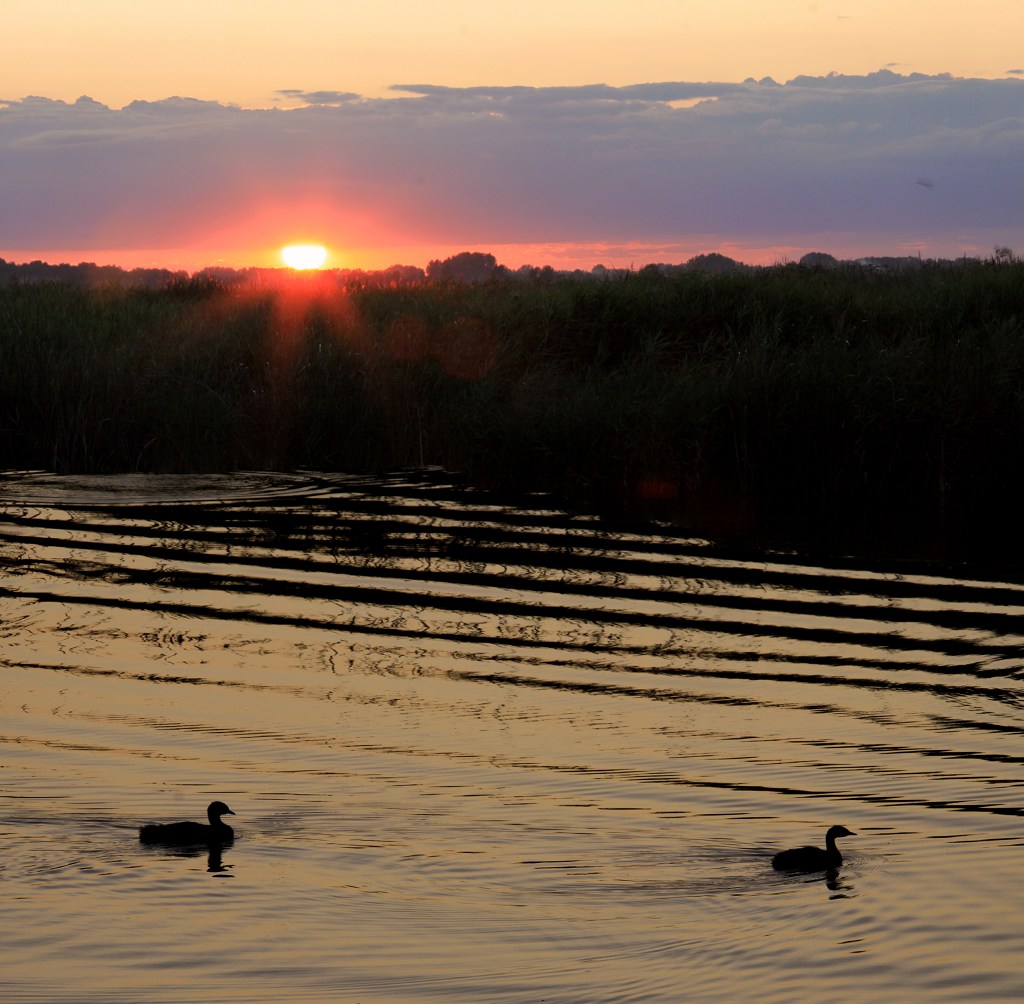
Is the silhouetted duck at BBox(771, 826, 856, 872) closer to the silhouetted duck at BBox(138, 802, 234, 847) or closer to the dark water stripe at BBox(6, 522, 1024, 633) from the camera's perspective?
the silhouetted duck at BBox(138, 802, 234, 847)

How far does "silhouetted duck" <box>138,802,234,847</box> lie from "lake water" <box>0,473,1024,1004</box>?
68mm

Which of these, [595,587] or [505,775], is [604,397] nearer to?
[595,587]

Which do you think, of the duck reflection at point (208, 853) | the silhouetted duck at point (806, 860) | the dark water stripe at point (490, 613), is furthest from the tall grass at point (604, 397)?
the duck reflection at point (208, 853)

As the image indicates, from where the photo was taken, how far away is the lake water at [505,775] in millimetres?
5723

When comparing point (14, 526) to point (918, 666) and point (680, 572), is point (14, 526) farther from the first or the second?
point (918, 666)

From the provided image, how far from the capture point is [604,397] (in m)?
19.1

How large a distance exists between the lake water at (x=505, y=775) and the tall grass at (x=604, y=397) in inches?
147

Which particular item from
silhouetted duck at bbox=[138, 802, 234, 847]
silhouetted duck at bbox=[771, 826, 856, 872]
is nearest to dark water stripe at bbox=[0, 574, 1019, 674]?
silhouetted duck at bbox=[771, 826, 856, 872]

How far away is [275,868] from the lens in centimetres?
656

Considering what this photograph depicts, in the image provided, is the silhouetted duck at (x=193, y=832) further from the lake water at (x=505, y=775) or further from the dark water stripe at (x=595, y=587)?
the dark water stripe at (x=595, y=587)

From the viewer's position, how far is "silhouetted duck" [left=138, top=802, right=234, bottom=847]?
6605 millimetres

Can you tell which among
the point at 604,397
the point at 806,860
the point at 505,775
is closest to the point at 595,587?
the point at 505,775

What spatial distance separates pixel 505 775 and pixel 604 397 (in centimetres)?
1160

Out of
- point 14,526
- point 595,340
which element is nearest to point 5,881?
point 14,526
